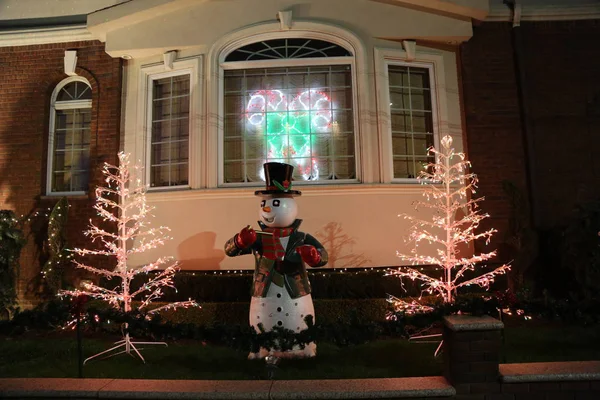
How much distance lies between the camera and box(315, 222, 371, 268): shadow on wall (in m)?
6.88

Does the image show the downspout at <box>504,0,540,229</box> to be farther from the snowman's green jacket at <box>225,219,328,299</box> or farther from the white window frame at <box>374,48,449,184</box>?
the snowman's green jacket at <box>225,219,328,299</box>

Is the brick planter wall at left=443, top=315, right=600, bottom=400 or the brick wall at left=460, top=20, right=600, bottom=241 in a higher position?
the brick wall at left=460, top=20, right=600, bottom=241

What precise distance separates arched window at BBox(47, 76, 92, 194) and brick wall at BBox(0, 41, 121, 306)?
14 cm

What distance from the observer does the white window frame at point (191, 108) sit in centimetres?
729

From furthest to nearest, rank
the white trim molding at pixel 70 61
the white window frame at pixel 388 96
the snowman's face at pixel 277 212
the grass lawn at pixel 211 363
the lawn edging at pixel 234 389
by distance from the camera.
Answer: the white trim molding at pixel 70 61, the white window frame at pixel 388 96, the snowman's face at pixel 277 212, the grass lawn at pixel 211 363, the lawn edging at pixel 234 389

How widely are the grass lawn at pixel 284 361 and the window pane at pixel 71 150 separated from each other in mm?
3507

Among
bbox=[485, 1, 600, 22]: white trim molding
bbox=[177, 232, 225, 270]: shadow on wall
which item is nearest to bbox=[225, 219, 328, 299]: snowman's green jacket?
bbox=[177, 232, 225, 270]: shadow on wall

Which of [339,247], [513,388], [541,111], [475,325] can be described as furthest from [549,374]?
[541,111]

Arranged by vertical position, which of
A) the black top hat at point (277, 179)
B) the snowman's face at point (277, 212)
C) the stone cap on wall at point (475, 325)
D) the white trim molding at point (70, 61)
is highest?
the white trim molding at point (70, 61)

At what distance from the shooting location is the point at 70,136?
858 centimetres

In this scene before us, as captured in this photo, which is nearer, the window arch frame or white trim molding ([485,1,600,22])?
the window arch frame

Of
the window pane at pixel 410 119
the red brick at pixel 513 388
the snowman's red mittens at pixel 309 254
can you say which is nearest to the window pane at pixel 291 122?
the window pane at pixel 410 119

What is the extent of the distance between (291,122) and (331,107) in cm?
74

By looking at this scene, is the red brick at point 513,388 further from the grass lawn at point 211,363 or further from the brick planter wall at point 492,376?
the grass lawn at point 211,363
